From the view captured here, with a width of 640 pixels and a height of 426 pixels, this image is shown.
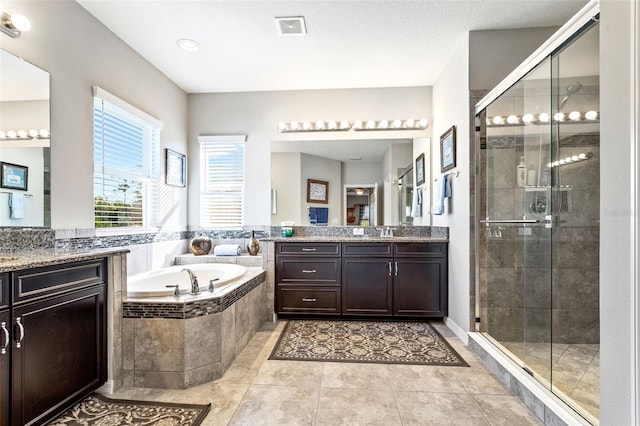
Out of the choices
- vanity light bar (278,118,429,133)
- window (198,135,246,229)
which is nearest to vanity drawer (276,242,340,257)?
window (198,135,246,229)

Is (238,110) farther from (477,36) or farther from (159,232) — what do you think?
(477,36)

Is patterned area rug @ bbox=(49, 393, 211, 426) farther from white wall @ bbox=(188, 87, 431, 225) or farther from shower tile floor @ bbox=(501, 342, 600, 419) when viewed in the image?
white wall @ bbox=(188, 87, 431, 225)

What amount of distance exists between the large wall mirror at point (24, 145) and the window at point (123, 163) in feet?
1.47

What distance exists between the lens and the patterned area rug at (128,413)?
1.65 m

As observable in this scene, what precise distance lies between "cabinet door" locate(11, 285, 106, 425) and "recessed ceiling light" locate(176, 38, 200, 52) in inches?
84.1

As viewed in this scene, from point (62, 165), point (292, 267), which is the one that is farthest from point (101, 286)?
point (292, 267)

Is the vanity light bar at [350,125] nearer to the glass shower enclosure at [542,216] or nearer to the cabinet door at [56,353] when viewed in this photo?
the glass shower enclosure at [542,216]

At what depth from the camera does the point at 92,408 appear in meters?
1.76

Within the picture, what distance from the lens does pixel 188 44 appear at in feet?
9.11

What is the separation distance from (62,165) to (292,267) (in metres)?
2.09

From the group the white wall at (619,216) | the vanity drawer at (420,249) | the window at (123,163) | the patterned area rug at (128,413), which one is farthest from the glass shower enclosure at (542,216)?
the window at (123,163)

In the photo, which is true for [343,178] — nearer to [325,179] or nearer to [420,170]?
[325,179]

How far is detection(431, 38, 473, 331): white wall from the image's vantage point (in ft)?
8.78

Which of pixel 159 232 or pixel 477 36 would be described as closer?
A: pixel 477 36
